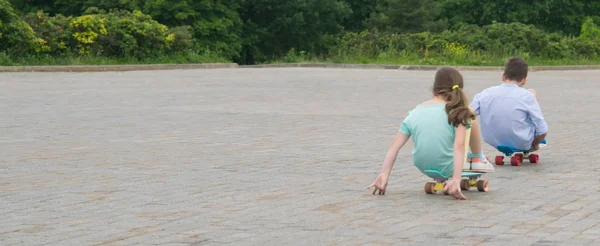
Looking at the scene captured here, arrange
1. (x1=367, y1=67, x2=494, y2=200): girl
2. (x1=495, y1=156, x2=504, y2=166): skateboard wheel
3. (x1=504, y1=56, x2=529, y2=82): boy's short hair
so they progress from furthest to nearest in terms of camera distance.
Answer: (x1=504, y1=56, x2=529, y2=82): boy's short hair, (x1=495, y1=156, x2=504, y2=166): skateboard wheel, (x1=367, y1=67, x2=494, y2=200): girl

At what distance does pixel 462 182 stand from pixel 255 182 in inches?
61.0

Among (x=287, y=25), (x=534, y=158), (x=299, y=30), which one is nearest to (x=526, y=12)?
(x=299, y=30)

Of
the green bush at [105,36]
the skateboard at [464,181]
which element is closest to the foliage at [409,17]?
the green bush at [105,36]

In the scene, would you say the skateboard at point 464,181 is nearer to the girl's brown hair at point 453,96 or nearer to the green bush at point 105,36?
the girl's brown hair at point 453,96

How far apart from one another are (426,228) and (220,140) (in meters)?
5.75

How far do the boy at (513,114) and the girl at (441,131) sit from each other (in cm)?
195

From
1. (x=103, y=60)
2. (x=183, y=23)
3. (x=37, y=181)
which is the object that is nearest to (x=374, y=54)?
(x=103, y=60)

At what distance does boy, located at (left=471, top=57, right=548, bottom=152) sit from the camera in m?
9.91

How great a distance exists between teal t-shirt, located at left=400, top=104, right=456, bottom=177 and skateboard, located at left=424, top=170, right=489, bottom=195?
4 cm

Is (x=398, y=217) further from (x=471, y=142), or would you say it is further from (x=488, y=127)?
(x=488, y=127)

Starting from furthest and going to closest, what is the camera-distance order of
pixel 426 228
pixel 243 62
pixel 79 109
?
1. pixel 243 62
2. pixel 79 109
3. pixel 426 228

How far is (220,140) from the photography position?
39.4 ft

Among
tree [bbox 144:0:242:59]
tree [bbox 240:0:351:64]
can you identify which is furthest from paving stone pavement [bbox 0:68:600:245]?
tree [bbox 240:0:351:64]

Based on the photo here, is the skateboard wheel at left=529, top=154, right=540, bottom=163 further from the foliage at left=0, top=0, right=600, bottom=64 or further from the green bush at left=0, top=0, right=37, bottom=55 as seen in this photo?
the green bush at left=0, top=0, right=37, bottom=55
